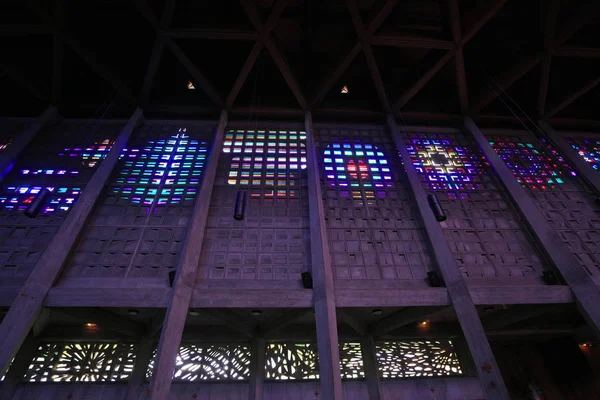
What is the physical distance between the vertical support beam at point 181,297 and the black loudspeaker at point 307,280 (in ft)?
7.79

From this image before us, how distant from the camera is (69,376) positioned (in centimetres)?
758

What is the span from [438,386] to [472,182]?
5.84 metres

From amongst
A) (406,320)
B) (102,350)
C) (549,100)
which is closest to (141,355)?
(102,350)

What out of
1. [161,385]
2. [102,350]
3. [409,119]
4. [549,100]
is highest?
[549,100]

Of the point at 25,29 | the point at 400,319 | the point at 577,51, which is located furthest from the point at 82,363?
the point at 577,51

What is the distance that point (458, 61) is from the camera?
10.4 meters

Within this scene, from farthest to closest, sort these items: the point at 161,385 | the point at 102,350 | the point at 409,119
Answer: the point at 409,119, the point at 102,350, the point at 161,385

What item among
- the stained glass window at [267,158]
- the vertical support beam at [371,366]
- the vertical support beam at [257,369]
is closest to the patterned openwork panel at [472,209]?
the vertical support beam at [371,366]

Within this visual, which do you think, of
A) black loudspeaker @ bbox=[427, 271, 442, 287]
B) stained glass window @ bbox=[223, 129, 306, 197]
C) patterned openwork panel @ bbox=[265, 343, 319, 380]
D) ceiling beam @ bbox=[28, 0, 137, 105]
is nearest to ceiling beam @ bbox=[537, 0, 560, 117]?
stained glass window @ bbox=[223, 129, 306, 197]

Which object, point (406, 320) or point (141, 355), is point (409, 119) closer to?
point (406, 320)

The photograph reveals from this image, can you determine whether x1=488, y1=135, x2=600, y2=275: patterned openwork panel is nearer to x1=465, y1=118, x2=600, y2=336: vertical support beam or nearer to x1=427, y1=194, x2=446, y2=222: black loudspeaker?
x1=465, y1=118, x2=600, y2=336: vertical support beam

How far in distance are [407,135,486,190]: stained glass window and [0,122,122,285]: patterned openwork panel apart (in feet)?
32.8

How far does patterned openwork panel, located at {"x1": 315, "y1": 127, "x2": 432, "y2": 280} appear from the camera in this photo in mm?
7676

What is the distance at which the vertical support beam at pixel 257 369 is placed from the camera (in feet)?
24.5
